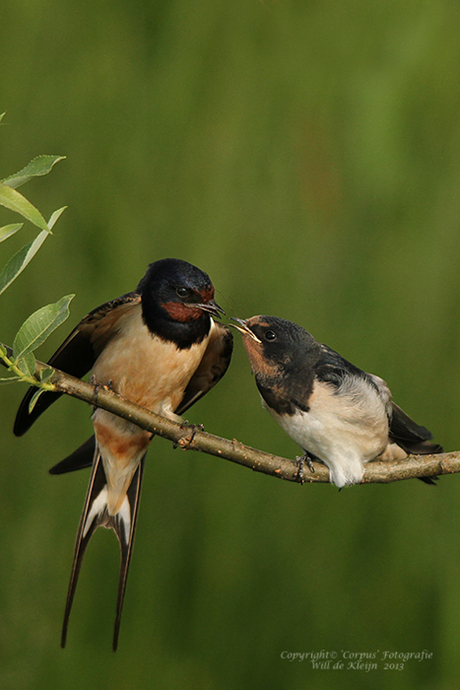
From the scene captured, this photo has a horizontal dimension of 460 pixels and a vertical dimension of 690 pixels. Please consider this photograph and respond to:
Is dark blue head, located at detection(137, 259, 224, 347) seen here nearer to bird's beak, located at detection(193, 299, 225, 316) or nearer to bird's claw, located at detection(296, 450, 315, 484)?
bird's beak, located at detection(193, 299, 225, 316)

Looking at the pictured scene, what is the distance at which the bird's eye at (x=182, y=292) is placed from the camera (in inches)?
34.5

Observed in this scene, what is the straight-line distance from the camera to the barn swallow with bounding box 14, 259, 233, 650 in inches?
35.1

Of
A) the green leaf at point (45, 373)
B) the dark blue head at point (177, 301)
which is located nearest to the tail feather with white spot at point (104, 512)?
the dark blue head at point (177, 301)

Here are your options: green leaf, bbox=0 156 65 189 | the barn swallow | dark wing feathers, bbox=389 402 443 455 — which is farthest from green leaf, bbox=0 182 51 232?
dark wing feathers, bbox=389 402 443 455

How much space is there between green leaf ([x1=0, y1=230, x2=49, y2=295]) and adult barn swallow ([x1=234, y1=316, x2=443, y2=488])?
0.41 m

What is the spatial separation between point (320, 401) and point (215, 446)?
0.27 meters

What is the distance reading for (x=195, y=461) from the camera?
59.9 inches

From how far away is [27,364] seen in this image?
515mm

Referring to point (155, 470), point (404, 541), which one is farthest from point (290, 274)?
point (404, 541)

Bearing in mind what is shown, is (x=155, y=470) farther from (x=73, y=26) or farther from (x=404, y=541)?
(x=73, y=26)

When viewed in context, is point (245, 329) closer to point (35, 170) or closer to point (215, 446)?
point (215, 446)

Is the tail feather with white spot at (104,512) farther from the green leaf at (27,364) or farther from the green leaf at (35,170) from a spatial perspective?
the green leaf at (35,170)

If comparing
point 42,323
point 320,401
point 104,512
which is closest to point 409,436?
point 320,401

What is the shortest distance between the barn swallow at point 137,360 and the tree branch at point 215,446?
18 cm
